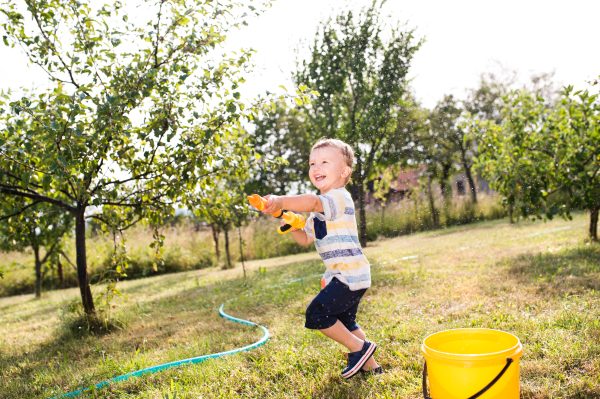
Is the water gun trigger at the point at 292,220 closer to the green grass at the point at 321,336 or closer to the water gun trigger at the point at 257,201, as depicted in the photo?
the water gun trigger at the point at 257,201

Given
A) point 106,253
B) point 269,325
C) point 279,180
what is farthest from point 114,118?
point 279,180

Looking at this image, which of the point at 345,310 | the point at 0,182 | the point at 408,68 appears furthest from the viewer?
the point at 408,68

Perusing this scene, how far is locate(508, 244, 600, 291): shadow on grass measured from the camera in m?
4.79

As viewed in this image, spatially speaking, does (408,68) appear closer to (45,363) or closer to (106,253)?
(106,253)

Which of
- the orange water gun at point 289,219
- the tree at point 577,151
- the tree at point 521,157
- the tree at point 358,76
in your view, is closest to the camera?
the orange water gun at point 289,219

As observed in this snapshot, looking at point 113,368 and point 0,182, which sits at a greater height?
point 0,182

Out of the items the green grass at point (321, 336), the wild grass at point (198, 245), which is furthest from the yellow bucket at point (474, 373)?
the wild grass at point (198, 245)

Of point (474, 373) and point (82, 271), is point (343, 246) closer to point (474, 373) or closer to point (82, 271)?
point (474, 373)

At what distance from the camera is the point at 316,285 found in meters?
6.32

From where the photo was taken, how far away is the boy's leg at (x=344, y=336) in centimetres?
289

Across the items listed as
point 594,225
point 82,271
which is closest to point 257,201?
point 82,271

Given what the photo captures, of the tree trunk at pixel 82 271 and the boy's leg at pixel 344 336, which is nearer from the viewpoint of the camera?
the boy's leg at pixel 344 336

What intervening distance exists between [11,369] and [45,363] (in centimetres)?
25

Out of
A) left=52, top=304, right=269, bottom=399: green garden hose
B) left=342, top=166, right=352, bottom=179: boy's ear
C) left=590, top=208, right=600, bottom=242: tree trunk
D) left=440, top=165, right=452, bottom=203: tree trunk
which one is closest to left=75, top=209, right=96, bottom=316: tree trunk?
left=52, top=304, right=269, bottom=399: green garden hose
